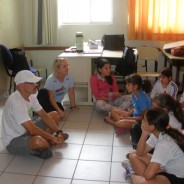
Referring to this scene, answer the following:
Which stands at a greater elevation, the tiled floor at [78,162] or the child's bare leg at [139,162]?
the child's bare leg at [139,162]

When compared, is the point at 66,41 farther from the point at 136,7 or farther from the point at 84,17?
the point at 136,7

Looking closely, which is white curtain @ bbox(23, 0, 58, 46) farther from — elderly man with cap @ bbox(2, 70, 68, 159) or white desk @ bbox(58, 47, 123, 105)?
elderly man with cap @ bbox(2, 70, 68, 159)

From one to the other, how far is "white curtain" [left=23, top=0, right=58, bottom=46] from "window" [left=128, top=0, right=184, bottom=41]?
4.47ft

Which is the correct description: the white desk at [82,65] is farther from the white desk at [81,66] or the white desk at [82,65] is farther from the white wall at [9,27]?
the white wall at [9,27]

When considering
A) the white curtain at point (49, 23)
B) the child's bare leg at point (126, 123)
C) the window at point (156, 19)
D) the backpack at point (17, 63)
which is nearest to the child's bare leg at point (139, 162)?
the child's bare leg at point (126, 123)

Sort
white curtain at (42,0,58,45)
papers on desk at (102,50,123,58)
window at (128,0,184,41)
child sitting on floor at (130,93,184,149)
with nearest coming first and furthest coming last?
child sitting on floor at (130,93,184,149)
papers on desk at (102,50,123,58)
window at (128,0,184,41)
white curtain at (42,0,58,45)

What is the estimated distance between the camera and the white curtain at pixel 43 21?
185 inches

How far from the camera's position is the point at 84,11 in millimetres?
4914

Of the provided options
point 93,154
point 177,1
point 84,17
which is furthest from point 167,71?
point 84,17

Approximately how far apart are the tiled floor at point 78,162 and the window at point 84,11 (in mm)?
2566

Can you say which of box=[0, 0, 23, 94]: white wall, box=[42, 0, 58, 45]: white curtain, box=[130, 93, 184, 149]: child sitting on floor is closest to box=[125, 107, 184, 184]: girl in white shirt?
box=[130, 93, 184, 149]: child sitting on floor

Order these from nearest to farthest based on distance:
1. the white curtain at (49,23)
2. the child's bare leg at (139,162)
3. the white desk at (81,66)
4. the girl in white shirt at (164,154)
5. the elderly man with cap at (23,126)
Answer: the girl in white shirt at (164,154) < the child's bare leg at (139,162) < the elderly man with cap at (23,126) < the white desk at (81,66) < the white curtain at (49,23)

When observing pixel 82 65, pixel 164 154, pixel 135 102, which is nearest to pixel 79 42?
pixel 82 65

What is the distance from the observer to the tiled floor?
2.10 metres
